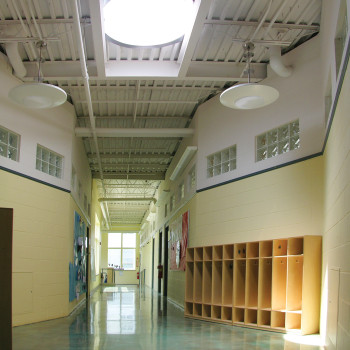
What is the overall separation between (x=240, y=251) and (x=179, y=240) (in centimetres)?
508

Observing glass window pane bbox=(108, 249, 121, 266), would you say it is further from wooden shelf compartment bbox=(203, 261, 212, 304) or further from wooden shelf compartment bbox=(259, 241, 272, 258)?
wooden shelf compartment bbox=(259, 241, 272, 258)

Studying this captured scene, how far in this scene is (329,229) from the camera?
673 cm

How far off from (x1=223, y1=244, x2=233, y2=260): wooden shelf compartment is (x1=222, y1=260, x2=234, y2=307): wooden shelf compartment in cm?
14

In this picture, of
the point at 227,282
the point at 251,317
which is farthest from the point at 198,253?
the point at 251,317

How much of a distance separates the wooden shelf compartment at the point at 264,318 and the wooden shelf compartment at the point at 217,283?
1.54 meters

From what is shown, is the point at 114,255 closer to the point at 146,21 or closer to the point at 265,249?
the point at 265,249

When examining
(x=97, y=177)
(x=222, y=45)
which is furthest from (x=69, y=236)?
(x=97, y=177)

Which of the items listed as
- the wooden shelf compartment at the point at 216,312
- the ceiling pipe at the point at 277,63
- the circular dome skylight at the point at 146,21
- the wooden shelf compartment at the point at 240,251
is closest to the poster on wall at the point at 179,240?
the wooden shelf compartment at the point at 216,312

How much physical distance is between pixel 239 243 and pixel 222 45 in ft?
13.4

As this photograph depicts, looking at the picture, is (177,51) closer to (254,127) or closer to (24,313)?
(254,127)

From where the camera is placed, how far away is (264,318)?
870 centimetres

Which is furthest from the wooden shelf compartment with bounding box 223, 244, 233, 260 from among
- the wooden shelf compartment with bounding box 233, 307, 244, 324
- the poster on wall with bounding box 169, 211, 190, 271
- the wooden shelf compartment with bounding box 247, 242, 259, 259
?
the poster on wall with bounding box 169, 211, 190, 271

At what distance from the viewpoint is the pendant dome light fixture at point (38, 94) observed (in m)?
7.07

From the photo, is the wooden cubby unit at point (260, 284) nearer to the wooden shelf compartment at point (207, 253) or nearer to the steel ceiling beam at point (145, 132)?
the wooden shelf compartment at point (207, 253)
